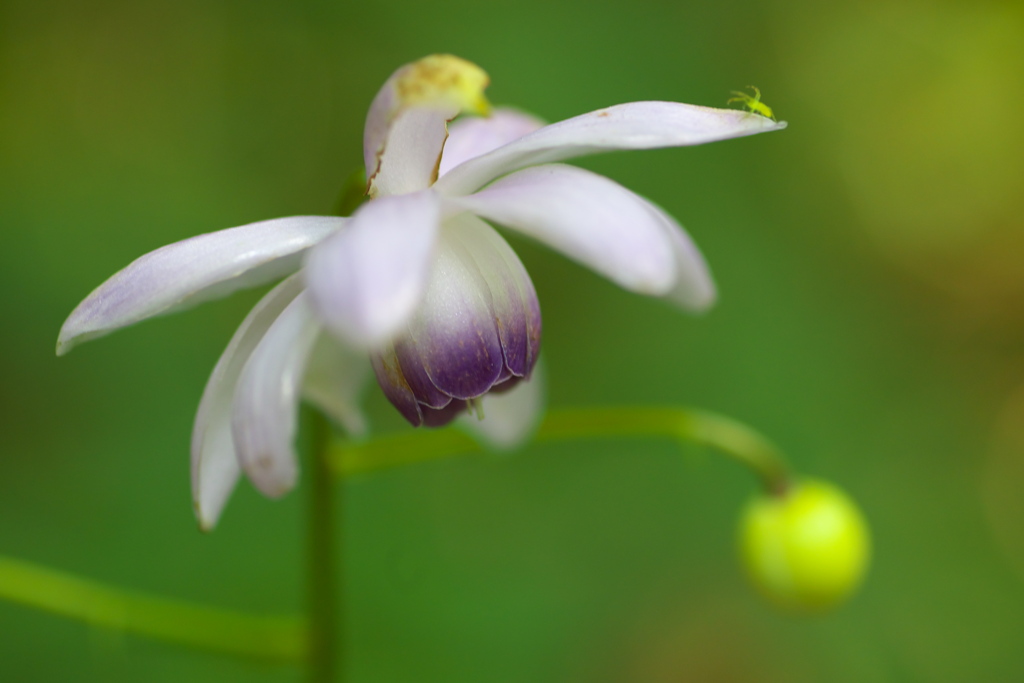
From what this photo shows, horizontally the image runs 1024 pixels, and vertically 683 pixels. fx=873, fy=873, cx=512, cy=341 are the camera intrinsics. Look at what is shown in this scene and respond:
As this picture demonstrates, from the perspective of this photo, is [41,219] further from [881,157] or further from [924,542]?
[881,157]

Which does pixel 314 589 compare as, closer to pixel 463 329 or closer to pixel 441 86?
pixel 463 329

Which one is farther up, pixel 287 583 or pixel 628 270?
pixel 628 270

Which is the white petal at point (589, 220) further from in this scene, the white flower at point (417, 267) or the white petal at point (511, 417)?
the white petal at point (511, 417)

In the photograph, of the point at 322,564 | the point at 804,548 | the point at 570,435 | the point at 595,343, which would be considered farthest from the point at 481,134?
the point at 595,343

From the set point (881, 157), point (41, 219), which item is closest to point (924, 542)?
point (881, 157)

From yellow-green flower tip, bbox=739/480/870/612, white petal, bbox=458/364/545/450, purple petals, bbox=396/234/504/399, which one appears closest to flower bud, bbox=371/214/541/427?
purple petals, bbox=396/234/504/399

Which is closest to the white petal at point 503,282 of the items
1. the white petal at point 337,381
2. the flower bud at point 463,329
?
the flower bud at point 463,329

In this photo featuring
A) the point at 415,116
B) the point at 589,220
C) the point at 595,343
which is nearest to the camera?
the point at 589,220

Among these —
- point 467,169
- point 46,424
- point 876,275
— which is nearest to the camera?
point 467,169
